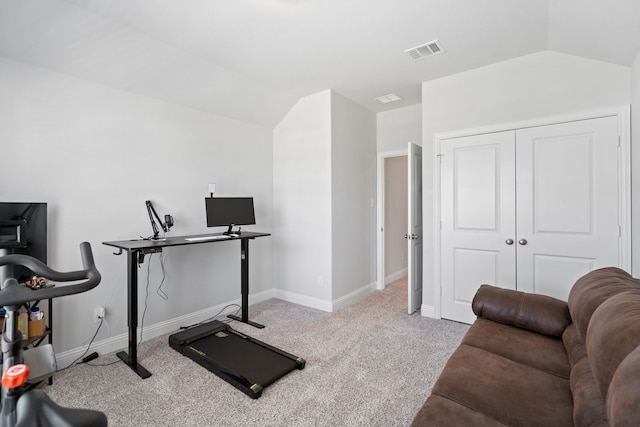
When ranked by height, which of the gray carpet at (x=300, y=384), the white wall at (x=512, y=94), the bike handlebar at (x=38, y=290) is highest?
the white wall at (x=512, y=94)

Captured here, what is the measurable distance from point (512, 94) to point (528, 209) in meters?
1.17

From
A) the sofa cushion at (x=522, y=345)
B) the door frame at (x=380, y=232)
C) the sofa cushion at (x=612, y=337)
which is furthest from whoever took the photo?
the door frame at (x=380, y=232)

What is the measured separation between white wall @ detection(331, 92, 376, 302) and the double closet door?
1211mm

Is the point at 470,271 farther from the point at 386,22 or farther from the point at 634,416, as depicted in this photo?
the point at 634,416

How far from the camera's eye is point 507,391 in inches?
54.4

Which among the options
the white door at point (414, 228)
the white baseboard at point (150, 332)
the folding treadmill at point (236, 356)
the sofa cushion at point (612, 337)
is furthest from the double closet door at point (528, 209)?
the white baseboard at point (150, 332)

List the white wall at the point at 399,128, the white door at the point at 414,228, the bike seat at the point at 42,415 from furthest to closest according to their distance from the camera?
the white wall at the point at 399,128
the white door at the point at 414,228
the bike seat at the point at 42,415

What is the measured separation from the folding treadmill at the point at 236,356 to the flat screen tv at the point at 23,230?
51.2 inches

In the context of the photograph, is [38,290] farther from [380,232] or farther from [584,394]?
[380,232]

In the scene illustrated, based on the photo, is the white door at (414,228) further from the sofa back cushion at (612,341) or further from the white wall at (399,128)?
the sofa back cushion at (612,341)

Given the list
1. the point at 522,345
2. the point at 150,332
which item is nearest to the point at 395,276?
the point at 522,345

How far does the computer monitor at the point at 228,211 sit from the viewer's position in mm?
3355

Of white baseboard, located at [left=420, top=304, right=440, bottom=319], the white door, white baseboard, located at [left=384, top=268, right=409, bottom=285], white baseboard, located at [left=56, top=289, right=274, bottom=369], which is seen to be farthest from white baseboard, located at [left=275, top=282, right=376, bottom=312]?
white baseboard, located at [left=420, top=304, right=440, bottom=319]

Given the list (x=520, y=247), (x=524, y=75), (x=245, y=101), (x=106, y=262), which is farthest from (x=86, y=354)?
(x=524, y=75)
